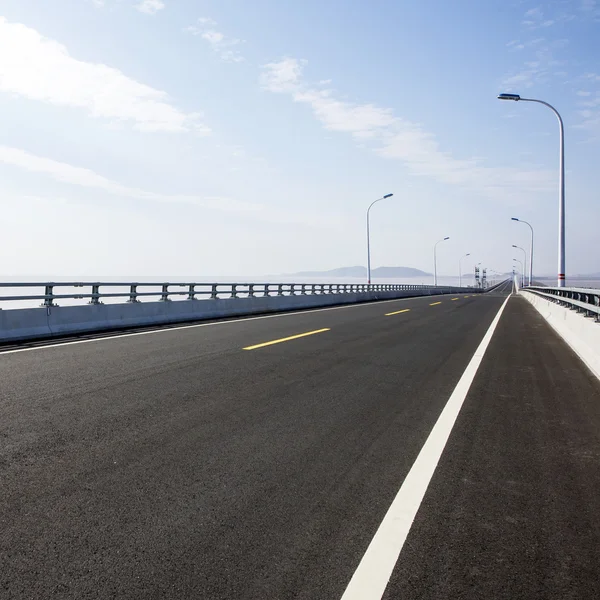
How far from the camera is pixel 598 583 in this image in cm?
279

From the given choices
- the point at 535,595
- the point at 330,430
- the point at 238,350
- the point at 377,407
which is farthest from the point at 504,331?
the point at 535,595

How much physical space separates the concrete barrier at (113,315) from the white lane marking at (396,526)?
1086 cm

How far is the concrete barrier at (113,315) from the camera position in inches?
516

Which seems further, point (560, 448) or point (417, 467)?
point (560, 448)

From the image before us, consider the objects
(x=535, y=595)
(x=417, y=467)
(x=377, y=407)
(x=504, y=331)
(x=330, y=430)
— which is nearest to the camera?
(x=535, y=595)

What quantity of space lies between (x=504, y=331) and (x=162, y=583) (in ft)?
49.7

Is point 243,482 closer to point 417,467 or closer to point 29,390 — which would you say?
point 417,467

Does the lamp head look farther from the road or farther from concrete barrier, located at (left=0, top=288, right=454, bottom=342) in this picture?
the road

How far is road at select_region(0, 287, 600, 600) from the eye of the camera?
2.83 meters

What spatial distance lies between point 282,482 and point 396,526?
101 cm

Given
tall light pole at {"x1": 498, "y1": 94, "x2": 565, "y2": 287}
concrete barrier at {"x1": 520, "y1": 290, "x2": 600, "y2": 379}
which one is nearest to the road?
concrete barrier at {"x1": 520, "y1": 290, "x2": 600, "y2": 379}

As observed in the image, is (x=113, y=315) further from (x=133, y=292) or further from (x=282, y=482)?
(x=282, y=482)

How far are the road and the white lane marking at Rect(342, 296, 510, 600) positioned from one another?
5cm

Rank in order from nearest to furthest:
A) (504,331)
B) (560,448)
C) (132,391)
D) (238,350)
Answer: (560,448), (132,391), (238,350), (504,331)
